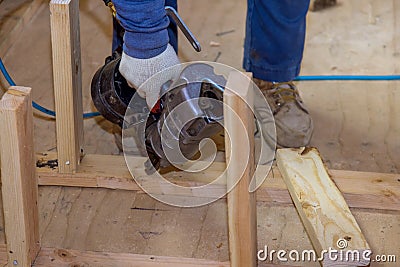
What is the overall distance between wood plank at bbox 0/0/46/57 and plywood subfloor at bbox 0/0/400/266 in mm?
24

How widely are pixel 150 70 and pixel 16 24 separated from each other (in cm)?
113

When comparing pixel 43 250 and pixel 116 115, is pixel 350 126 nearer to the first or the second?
pixel 116 115

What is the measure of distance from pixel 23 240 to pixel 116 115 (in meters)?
0.35

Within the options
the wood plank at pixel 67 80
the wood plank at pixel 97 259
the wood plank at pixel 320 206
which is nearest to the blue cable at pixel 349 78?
the wood plank at pixel 320 206

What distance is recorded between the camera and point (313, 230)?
1.42 metres

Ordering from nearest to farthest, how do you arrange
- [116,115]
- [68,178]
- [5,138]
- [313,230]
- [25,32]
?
1. [5,138]
2. [313,230]
3. [116,115]
4. [68,178]
5. [25,32]

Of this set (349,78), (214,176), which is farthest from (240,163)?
(349,78)

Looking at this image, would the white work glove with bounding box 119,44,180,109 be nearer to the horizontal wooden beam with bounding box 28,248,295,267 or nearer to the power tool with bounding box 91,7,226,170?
the power tool with bounding box 91,7,226,170

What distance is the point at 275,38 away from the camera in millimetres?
1781

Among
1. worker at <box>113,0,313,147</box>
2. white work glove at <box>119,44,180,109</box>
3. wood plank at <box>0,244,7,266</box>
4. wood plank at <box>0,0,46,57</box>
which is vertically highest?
white work glove at <box>119,44,180,109</box>

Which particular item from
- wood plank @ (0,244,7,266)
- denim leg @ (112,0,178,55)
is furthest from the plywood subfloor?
denim leg @ (112,0,178,55)

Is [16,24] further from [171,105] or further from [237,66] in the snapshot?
[171,105]

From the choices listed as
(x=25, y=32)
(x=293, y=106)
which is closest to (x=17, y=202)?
(x=293, y=106)

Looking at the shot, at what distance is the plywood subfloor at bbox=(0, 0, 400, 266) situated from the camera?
1.52 meters
